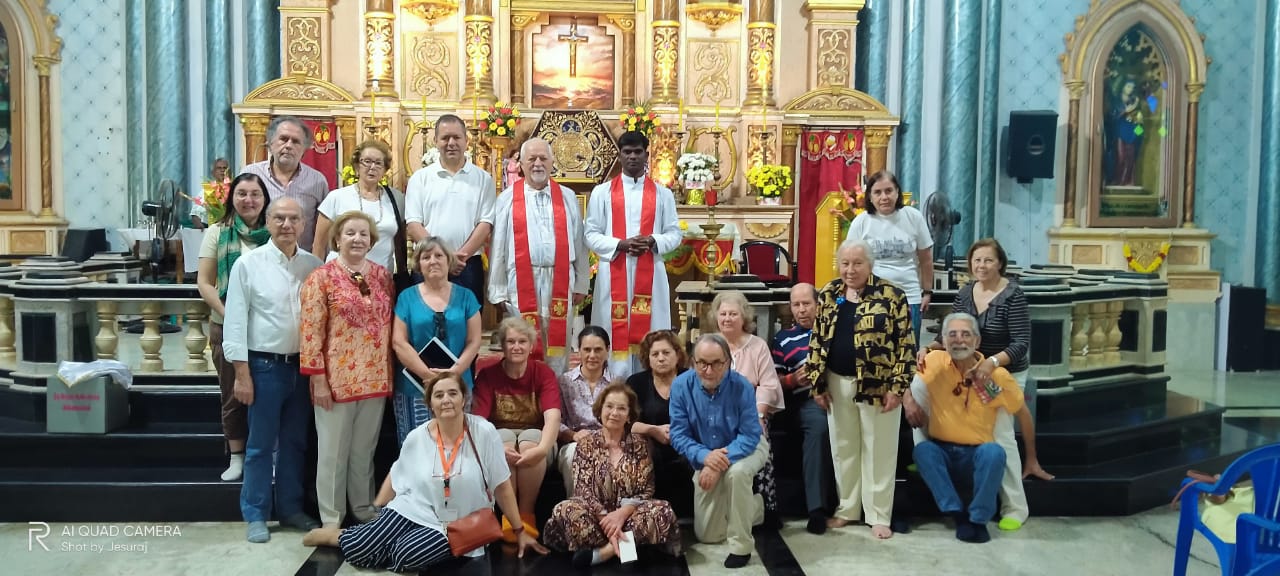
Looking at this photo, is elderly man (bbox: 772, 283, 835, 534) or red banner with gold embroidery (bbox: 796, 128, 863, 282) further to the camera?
red banner with gold embroidery (bbox: 796, 128, 863, 282)

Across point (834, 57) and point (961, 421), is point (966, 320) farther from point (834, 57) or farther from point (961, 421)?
point (834, 57)

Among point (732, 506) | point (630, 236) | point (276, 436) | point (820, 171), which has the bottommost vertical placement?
point (732, 506)

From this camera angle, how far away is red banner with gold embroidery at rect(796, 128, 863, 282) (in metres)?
11.8

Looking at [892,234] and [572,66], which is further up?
[572,66]

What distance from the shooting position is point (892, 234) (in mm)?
5562

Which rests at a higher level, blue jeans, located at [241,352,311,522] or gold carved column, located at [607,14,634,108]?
gold carved column, located at [607,14,634,108]

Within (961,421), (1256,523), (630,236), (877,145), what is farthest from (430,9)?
(1256,523)

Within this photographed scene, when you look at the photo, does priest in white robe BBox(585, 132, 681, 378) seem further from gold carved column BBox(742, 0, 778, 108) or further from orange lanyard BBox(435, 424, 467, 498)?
gold carved column BBox(742, 0, 778, 108)

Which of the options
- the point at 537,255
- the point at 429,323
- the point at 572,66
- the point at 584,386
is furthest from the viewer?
the point at 572,66

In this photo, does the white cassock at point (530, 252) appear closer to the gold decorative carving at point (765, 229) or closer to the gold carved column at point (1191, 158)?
the gold decorative carving at point (765, 229)

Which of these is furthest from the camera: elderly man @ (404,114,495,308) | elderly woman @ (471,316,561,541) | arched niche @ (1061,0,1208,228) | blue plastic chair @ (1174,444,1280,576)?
arched niche @ (1061,0,1208,228)

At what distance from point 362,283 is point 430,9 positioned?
788 centimetres

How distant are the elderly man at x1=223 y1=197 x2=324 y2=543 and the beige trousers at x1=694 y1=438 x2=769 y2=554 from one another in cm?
178

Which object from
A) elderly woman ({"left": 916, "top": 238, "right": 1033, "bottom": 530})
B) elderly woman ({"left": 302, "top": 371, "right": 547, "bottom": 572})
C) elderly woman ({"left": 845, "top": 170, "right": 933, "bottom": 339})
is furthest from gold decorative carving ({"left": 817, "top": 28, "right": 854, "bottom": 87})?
elderly woman ({"left": 302, "top": 371, "right": 547, "bottom": 572})
